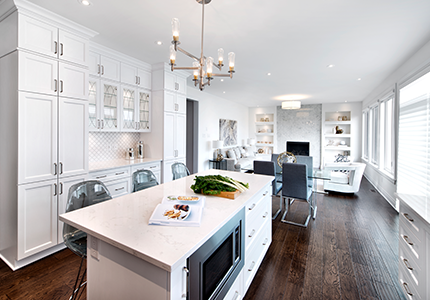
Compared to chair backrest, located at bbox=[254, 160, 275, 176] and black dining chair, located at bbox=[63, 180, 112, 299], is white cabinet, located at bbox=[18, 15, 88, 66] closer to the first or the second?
black dining chair, located at bbox=[63, 180, 112, 299]

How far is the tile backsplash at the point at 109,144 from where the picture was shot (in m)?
3.48

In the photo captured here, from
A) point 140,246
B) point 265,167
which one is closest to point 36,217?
point 140,246

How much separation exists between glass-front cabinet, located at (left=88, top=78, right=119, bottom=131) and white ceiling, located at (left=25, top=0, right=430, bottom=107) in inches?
24.6

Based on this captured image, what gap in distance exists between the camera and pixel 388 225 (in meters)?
3.36

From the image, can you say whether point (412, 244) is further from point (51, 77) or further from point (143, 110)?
point (143, 110)

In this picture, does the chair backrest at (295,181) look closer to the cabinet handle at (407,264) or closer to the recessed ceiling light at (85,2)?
the cabinet handle at (407,264)

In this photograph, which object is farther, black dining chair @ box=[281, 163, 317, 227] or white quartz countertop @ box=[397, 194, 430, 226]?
black dining chair @ box=[281, 163, 317, 227]

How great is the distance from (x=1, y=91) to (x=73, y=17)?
47.6 inches

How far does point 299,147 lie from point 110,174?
8386mm

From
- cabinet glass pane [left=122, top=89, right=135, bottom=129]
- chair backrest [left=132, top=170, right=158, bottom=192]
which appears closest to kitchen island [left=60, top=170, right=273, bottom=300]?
chair backrest [left=132, top=170, right=158, bottom=192]

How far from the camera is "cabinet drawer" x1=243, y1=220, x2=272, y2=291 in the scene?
5.93 feet

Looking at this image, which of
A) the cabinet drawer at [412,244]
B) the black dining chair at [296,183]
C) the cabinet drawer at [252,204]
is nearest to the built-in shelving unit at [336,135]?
the black dining chair at [296,183]

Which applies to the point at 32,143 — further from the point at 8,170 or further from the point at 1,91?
the point at 1,91

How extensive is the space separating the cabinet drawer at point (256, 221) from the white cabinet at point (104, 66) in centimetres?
309
